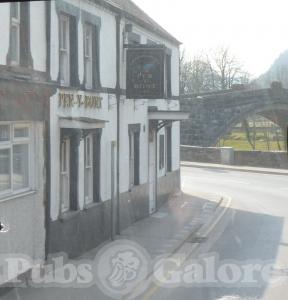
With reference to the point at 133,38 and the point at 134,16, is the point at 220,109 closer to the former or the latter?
the point at 133,38

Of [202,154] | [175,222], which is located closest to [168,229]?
[175,222]

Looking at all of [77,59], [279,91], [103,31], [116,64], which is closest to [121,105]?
[116,64]

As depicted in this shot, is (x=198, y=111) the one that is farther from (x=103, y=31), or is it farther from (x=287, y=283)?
(x=287, y=283)

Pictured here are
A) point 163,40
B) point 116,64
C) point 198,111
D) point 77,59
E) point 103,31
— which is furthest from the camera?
A: point 198,111

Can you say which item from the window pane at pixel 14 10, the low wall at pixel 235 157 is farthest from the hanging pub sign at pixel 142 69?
the low wall at pixel 235 157

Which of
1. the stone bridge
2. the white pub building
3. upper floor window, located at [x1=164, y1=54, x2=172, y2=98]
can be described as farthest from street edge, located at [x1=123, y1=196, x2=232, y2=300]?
the stone bridge

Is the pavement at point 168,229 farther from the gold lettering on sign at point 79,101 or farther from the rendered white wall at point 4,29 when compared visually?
the rendered white wall at point 4,29

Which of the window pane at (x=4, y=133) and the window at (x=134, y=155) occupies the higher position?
the window pane at (x=4, y=133)

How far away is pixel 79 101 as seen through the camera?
14.4m

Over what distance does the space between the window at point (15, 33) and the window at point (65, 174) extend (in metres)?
2.67

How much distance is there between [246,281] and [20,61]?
→ 565 centimetres

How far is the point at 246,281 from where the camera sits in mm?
11555

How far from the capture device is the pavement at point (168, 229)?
35.4 feet

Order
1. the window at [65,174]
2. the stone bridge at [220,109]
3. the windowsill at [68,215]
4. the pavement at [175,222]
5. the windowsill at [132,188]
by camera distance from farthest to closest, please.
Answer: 1. the stone bridge at [220,109]
2. the windowsill at [132,188]
3. the pavement at [175,222]
4. the window at [65,174]
5. the windowsill at [68,215]
